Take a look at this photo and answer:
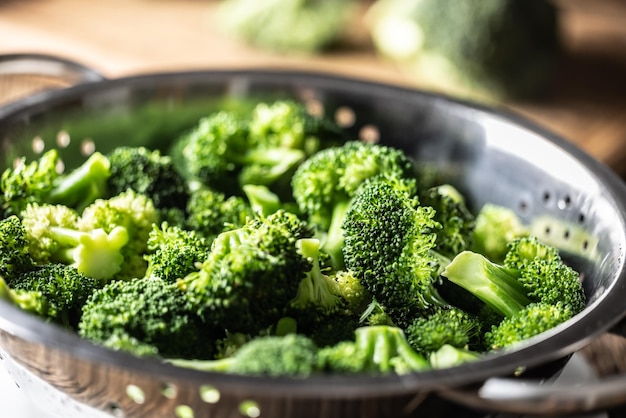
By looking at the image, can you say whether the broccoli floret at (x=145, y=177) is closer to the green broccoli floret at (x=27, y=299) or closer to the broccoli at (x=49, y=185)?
the broccoli at (x=49, y=185)

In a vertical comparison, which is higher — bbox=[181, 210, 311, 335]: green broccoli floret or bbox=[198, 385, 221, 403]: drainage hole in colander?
bbox=[181, 210, 311, 335]: green broccoli floret

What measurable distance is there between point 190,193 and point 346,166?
0.28m

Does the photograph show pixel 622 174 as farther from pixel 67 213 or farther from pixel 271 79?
pixel 67 213

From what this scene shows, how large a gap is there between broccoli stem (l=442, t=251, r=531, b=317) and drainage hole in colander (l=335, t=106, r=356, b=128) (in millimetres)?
477

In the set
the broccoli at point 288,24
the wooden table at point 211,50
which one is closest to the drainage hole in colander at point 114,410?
the wooden table at point 211,50

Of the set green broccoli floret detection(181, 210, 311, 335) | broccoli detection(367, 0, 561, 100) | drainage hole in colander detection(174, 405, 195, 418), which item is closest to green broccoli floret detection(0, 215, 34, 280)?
green broccoli floret detection(181, 210, 311, 335)

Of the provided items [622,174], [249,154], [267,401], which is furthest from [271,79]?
[622,174]

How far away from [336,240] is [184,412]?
14.6 inches

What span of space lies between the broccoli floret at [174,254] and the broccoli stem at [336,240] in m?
0.17

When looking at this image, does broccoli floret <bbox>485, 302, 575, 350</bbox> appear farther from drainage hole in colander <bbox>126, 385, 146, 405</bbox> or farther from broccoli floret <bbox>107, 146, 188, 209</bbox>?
broccoli floret <bbox>107, 146, 188, 209</bbox>

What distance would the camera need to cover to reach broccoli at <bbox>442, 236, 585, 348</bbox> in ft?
2.92

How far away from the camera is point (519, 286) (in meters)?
0.97

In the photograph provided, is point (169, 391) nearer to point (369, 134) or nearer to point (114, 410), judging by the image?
point (114, 410)

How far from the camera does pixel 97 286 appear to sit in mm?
931
